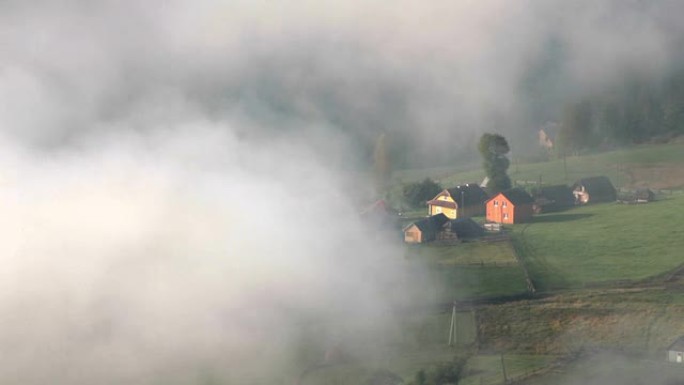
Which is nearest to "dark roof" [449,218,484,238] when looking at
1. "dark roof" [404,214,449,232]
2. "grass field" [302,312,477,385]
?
"dark roof" [404,214,449,232]

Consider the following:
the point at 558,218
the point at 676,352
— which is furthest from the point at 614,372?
the point at 558,218

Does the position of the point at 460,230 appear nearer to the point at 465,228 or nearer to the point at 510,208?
the point at 465,228

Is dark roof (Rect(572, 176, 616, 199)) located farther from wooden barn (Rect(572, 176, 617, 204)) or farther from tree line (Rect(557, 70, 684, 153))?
tree line (Rect(557, 70, 684, 153))

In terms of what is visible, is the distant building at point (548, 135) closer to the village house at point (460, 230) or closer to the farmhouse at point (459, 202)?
the farmhouse at point (459, 202)

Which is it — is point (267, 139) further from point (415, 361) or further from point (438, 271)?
point (415, 361)

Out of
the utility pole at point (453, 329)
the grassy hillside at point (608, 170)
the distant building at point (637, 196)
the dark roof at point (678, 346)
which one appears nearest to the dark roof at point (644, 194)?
the distant building at point (637, 196)

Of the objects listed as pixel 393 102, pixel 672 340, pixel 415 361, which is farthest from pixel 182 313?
pixel 393 102
